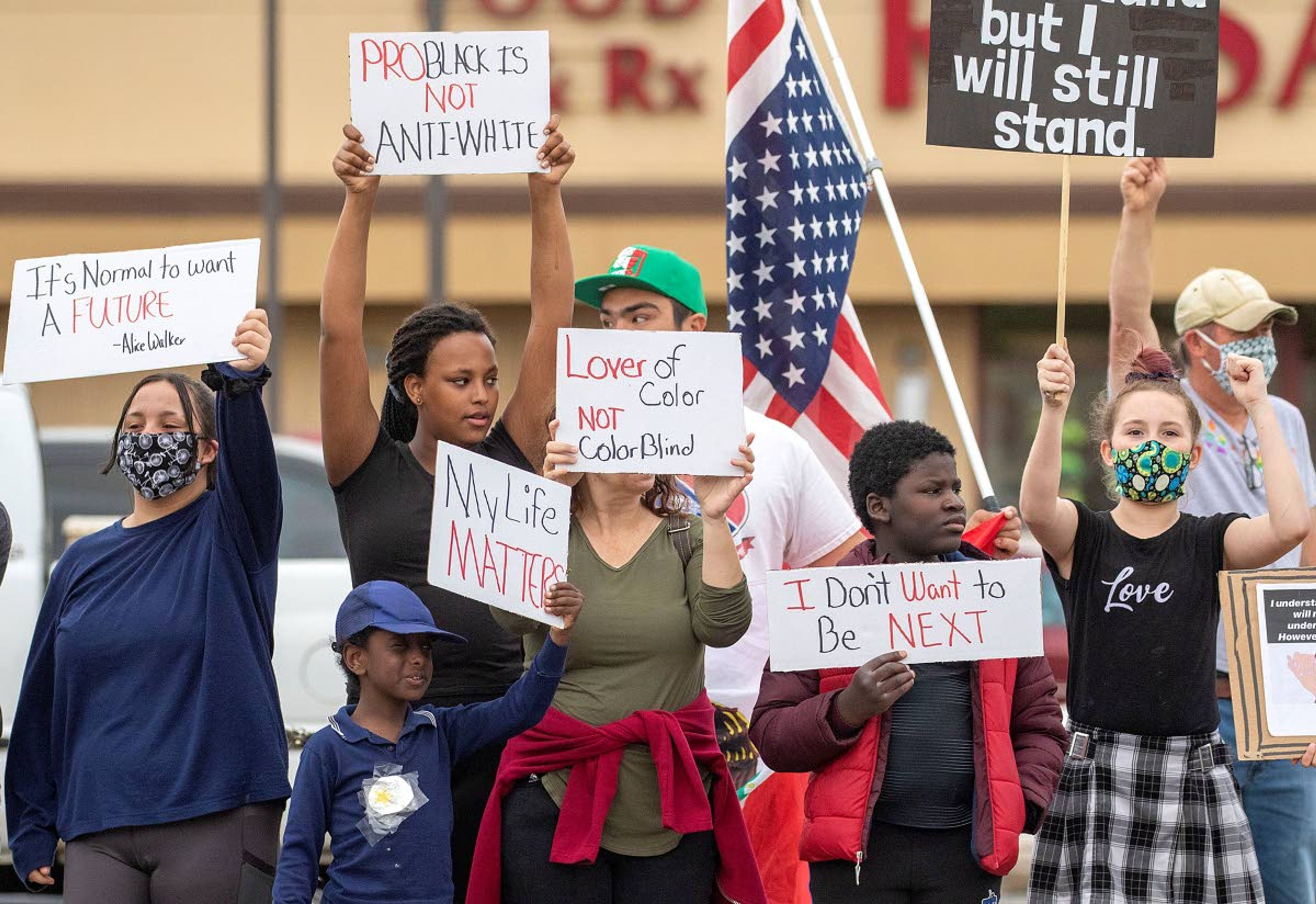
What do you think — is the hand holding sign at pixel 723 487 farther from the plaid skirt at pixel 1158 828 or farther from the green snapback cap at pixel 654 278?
the plaid skirt at pixel 1158 828

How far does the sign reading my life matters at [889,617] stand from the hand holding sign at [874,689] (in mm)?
48

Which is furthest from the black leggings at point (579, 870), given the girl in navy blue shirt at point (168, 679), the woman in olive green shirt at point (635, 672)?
the girl in navy blue shirt at point (168, 679)

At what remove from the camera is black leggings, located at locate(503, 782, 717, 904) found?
4.11 meters

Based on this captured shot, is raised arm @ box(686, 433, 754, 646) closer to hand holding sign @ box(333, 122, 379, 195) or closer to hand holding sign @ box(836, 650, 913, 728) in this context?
hand holding sign @ box(836, 650, 913, 728)

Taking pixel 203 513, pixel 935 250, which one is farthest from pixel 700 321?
pixel 935 250

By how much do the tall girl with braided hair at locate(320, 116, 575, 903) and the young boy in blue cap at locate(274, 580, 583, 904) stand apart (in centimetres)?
12

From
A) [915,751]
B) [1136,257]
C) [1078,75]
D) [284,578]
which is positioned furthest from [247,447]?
[284,578]

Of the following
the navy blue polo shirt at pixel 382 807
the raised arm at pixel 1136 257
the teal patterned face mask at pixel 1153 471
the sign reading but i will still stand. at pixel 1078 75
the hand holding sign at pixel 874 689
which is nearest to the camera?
the navy blue polo shirt at pixel 382 807

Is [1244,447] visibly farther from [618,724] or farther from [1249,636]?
[618,724]

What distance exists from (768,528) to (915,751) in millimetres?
928

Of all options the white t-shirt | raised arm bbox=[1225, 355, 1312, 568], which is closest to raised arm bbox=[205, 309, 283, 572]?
the white t-shirt

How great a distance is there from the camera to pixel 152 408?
14.3 ft

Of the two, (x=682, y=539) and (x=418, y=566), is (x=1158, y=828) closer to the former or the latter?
(x=682, y=539)

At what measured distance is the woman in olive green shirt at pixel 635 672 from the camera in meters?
4.14
